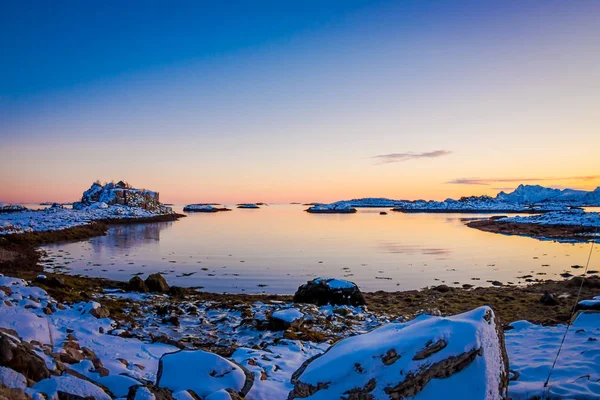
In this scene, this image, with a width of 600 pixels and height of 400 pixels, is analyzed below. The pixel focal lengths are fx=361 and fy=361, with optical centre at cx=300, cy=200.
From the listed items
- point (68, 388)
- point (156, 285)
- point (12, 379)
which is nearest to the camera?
point (12, 379)

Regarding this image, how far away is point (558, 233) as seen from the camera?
41688 mm

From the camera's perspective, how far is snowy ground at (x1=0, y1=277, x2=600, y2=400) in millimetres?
5066

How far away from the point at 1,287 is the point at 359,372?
922 cm

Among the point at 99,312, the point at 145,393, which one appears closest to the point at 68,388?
the point at 145,393

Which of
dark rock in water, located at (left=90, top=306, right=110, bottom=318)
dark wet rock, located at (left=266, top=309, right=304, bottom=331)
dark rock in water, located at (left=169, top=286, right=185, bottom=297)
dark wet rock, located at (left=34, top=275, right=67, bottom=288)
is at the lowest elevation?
dark rock in water, located at (left=169, top=286, right=185, bottom=297)

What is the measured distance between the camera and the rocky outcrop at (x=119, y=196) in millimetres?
88438

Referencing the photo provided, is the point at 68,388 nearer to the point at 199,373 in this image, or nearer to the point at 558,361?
the point at 199,373

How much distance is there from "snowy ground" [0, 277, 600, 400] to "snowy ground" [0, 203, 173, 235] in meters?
28.0

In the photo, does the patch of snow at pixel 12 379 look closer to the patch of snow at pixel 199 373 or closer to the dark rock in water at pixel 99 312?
the patch of snow at pixel 199 373

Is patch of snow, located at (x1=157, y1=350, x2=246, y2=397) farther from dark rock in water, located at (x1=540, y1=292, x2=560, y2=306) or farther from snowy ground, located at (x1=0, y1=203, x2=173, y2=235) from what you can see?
snowy ground, located at (x1=0, y1=203, x2=173, y2=235)

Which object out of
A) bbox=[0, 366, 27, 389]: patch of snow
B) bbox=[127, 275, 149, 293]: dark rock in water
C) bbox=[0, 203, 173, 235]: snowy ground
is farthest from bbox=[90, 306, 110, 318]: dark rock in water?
bbox=[0, 203, 173, 235]: snowy ground

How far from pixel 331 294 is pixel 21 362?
989cm

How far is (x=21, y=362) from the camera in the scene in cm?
412

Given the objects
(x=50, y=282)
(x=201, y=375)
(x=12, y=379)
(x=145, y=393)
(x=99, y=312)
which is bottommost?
(x=99, y=312)
